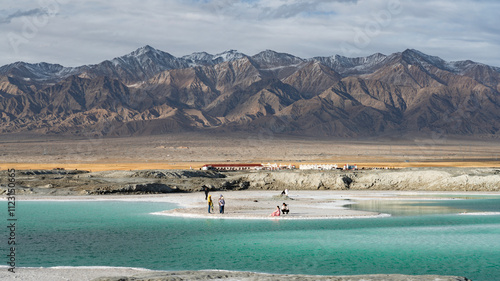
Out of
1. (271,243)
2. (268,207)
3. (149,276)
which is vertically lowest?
(268,207)

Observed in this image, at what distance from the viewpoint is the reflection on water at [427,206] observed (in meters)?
43.1

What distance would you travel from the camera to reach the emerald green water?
23016 mm

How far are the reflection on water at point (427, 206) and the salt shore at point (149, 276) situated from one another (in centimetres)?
2243

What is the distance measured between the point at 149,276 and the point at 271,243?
32.0ft

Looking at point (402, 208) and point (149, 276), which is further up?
point (149, 276)

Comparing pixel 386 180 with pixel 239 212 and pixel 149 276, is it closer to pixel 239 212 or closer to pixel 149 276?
pixel 239 212

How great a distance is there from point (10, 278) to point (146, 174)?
5261 cm

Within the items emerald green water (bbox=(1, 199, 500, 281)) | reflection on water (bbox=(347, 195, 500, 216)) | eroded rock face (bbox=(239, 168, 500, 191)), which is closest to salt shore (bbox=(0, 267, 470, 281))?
emerald green water (bbox=(1, 199, 500, 281))

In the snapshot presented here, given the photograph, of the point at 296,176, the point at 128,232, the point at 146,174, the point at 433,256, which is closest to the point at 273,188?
the point at 296,176

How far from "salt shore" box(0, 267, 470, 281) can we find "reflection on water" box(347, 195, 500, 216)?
22.4 meters

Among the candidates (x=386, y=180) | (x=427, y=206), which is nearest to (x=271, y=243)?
(x=427, y=206)

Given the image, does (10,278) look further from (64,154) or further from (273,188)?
(64,154)

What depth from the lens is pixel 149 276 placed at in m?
19.5

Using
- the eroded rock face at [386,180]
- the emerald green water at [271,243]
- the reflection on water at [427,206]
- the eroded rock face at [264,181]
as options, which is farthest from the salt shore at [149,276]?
the eroded rock face at [386,180]
